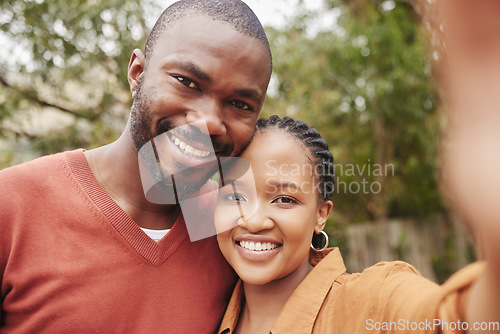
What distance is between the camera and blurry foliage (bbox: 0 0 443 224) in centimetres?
424

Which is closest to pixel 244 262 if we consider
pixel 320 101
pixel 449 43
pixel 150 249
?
pixel 150 249

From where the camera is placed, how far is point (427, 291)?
1.18 meters

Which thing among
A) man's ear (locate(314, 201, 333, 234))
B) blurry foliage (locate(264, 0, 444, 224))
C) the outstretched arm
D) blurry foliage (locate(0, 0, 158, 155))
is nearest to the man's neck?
man's ear (locate(314, 201, 333, 234))

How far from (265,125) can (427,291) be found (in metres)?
1.03

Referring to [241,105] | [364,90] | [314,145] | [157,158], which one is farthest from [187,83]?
[364,90]

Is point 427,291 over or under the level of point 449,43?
under

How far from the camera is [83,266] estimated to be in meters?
1.65

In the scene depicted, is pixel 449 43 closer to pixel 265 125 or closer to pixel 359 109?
pixel 265 125

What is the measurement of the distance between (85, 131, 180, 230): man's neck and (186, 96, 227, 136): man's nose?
0.41 meters

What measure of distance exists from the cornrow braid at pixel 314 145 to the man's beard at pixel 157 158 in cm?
27

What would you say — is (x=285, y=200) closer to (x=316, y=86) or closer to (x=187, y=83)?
(x=187, y=83)

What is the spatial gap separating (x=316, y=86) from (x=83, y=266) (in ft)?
15.1

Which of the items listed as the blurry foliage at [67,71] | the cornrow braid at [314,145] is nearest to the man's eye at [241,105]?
the cornrow braid at [314,145]

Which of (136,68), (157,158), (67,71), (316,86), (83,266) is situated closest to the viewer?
(83,266)
